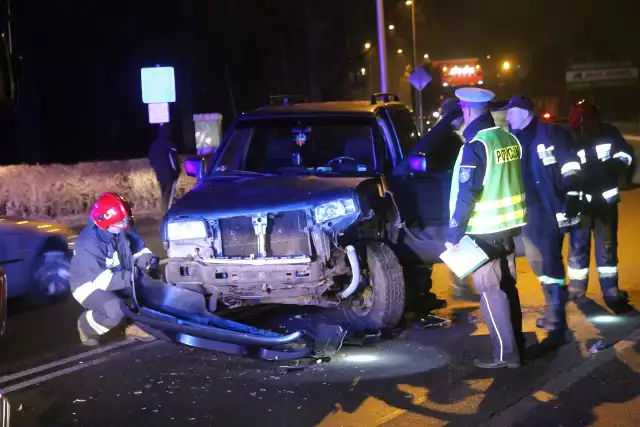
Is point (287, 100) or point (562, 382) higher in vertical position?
point (287, 100)

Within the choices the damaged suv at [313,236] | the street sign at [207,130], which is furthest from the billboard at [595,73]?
the damaged suv at [313,236]

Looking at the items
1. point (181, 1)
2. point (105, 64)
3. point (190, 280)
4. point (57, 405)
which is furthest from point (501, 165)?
point (105, 64)

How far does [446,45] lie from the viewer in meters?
61.8

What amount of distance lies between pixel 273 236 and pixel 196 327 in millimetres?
969

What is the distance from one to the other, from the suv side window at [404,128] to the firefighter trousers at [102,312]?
304cm

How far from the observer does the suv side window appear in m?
8.53

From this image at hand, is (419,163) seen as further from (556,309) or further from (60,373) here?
(60,373)

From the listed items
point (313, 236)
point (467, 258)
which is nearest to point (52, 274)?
point (313, 236)

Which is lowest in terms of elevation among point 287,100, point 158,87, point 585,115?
point 585,115

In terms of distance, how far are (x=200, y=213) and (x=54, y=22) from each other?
2568cm

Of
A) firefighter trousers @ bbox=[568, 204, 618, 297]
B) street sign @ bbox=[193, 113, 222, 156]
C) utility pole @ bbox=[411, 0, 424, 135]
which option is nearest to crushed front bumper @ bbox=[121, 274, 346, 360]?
firefighter trousers @ bbox=[568, 204, 618, 297]

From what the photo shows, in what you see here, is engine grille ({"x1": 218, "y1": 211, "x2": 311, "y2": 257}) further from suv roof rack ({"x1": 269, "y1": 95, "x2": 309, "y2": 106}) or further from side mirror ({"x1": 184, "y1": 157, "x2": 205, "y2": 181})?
suv roof rack ({"x1": 269, "y1": 95, "x2": 309, "y2": 106})

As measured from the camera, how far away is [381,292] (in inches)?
276

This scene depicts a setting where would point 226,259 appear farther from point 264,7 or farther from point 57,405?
point 264,7
